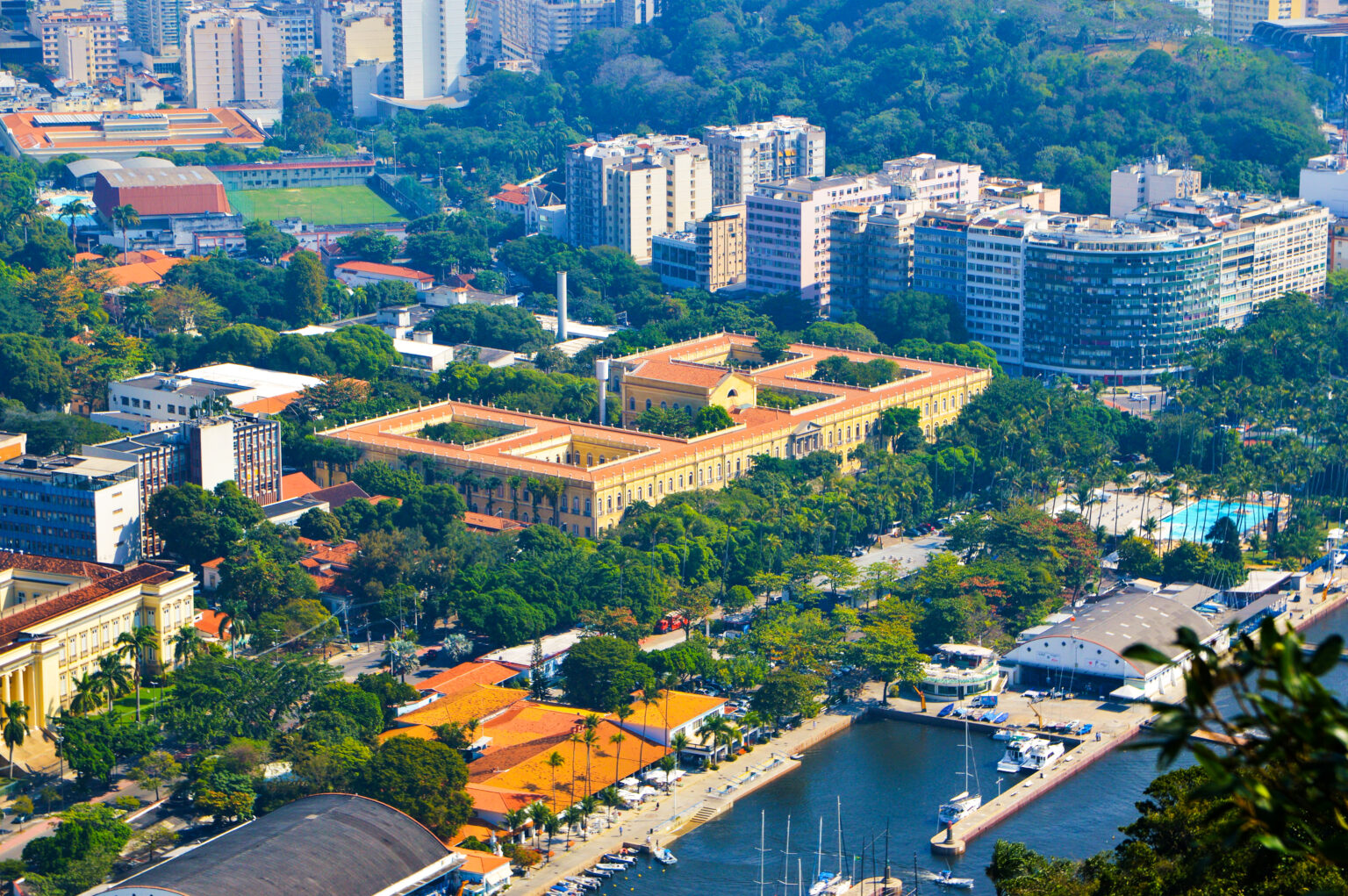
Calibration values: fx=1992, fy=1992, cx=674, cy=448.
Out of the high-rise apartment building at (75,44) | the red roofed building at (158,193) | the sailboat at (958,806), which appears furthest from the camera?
the high-rise apartment building at (75,44)

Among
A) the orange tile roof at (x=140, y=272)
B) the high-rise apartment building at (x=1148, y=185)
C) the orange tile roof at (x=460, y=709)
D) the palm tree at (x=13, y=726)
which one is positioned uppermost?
the high-rise apartment building at (x=1148, y=185)

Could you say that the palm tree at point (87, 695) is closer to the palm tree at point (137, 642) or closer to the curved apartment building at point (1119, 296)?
the palm tree at point (137, 642)

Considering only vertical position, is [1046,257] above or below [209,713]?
above

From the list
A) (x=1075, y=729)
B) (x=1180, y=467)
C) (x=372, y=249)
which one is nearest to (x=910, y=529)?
(x=1180, y=467)

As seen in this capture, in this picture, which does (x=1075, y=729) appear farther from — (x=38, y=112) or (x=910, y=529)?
(x=38, y=112)

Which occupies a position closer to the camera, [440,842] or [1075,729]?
[440,842]

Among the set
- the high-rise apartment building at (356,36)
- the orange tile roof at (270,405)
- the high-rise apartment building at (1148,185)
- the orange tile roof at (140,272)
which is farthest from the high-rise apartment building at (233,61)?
the orange tile roof at (270,405)

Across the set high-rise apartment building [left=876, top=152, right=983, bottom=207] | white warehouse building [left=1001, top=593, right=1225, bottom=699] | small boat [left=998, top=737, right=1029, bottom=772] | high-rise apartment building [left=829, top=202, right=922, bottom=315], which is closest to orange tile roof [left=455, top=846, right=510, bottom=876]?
small boat [left=998, top=737, right=1029, bottom=772]
